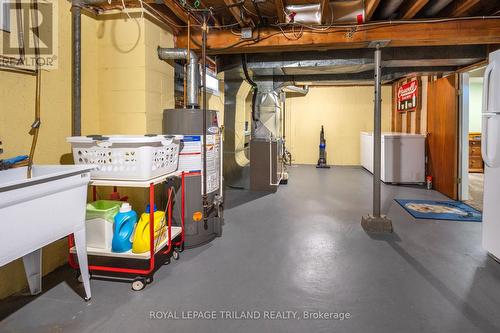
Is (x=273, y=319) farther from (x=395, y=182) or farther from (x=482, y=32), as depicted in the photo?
(x=395, y=182)

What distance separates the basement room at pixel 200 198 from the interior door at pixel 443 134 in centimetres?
5

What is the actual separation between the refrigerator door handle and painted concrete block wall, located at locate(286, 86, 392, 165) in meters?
6.55

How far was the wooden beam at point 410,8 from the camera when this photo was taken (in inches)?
119

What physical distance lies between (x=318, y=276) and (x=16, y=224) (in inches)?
79.9

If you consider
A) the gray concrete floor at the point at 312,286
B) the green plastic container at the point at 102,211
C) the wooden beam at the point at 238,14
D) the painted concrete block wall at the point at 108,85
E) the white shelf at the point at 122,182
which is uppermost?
the wooden beam at the point at 238,14

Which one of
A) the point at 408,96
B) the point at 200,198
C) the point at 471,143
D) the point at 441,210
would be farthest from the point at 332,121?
the point at 200,198

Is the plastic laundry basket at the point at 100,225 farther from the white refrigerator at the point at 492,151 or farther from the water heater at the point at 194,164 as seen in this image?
the white refrigerator at the point at 492,151

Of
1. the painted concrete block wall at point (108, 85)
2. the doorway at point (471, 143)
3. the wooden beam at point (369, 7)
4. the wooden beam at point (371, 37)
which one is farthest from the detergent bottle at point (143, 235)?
the doorway at point (471, 143)

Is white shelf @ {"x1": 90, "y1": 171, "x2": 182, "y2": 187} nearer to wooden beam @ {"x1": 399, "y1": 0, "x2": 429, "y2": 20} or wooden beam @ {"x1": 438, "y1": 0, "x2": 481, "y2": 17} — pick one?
wooden beam @ {"x1": 399, "y1": 0, "x2": 429, "y2": 20}

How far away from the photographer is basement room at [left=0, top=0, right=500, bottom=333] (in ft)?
6.48

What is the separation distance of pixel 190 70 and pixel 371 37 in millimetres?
1948

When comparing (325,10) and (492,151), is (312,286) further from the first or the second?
(325,10)

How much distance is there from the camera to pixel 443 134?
5531mm

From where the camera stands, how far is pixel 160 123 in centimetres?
340
